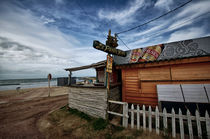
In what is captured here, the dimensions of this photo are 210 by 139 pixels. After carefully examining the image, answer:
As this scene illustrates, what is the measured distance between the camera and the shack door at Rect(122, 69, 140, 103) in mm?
6742

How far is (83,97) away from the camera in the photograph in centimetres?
668

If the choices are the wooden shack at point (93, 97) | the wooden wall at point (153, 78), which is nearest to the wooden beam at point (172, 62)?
the wooden wall at point (153, 78)

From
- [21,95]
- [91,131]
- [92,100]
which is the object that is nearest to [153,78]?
[92,100]

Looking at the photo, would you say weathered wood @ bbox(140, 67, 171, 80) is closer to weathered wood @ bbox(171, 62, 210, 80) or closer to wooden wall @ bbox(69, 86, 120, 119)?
weathered wood @ bbox(171, 62, 210, 80)

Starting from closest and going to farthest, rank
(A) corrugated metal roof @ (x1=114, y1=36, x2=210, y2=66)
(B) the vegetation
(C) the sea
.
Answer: (B) the vegetation < (A) corrugated metal roof @ (x1=114, y1=36, x2=210, y2=66) < (C) the sea

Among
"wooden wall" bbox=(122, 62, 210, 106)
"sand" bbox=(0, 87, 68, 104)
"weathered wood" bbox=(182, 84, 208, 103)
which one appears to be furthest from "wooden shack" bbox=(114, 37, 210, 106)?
"sand" bbox=(0, 87, 68, 104)

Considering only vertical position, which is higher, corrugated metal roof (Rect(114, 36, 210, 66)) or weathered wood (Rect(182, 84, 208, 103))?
corrugated metal roof (Rect(114, 36, 210, 66))

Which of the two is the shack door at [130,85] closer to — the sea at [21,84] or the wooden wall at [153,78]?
the wooden wall at [153,78]

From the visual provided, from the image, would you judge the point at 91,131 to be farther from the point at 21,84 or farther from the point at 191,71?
the point at 21,84

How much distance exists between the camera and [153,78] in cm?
622

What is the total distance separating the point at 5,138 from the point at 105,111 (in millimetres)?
5369

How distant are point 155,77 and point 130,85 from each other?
199cm

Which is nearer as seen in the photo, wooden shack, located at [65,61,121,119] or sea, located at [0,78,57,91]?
wooden shack, located at [65,61,121,119]

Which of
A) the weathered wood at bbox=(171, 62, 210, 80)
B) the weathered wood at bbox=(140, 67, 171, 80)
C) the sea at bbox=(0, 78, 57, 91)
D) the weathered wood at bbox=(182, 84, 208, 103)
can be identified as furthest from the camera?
the sea at bbox=(0, 78, 57, 91)
